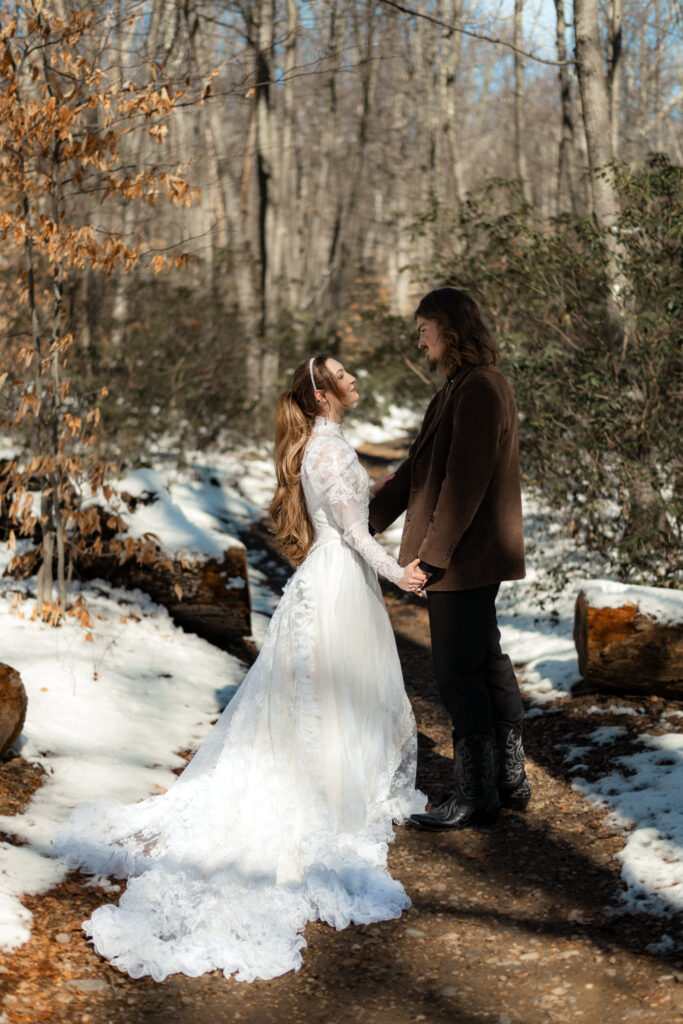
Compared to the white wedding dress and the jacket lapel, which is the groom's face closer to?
the jacket lapel

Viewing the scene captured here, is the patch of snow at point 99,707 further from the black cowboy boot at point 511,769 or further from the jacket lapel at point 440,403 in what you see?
the jacket lapel at point 440,403

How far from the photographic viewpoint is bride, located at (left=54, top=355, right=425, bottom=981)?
3066 mm

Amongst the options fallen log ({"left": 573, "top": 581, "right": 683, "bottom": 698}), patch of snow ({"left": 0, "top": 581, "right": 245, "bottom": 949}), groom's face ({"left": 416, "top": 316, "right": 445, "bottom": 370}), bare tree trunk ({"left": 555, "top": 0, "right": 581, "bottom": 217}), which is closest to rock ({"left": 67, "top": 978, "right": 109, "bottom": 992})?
patch of snow ({"left": 0, "top": 581, "right": 245, "bottom": 949})

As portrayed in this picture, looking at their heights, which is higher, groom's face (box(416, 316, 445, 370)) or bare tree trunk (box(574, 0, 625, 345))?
bare tree trunk (box(574, 0, 625, 345))

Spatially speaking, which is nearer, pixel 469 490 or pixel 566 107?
pixel 469 490

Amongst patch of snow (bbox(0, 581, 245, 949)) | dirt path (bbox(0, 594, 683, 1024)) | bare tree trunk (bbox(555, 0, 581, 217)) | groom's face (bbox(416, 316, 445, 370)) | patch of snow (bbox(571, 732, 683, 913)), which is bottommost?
dirt path (bbox(0, 594, 683, 1024))

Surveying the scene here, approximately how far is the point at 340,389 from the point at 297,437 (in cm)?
27

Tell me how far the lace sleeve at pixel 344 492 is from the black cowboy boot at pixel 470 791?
0.78m

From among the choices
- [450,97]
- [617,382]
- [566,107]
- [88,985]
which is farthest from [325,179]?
[88,985]

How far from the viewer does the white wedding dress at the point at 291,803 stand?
298cm

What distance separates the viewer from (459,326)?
3623mm

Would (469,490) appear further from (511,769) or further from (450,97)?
(450,97)

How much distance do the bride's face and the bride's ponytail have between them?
0.03m

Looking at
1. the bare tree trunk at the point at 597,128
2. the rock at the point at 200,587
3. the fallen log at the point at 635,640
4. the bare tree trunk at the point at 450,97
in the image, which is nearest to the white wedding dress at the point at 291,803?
the fallen log at the point at 635,640
